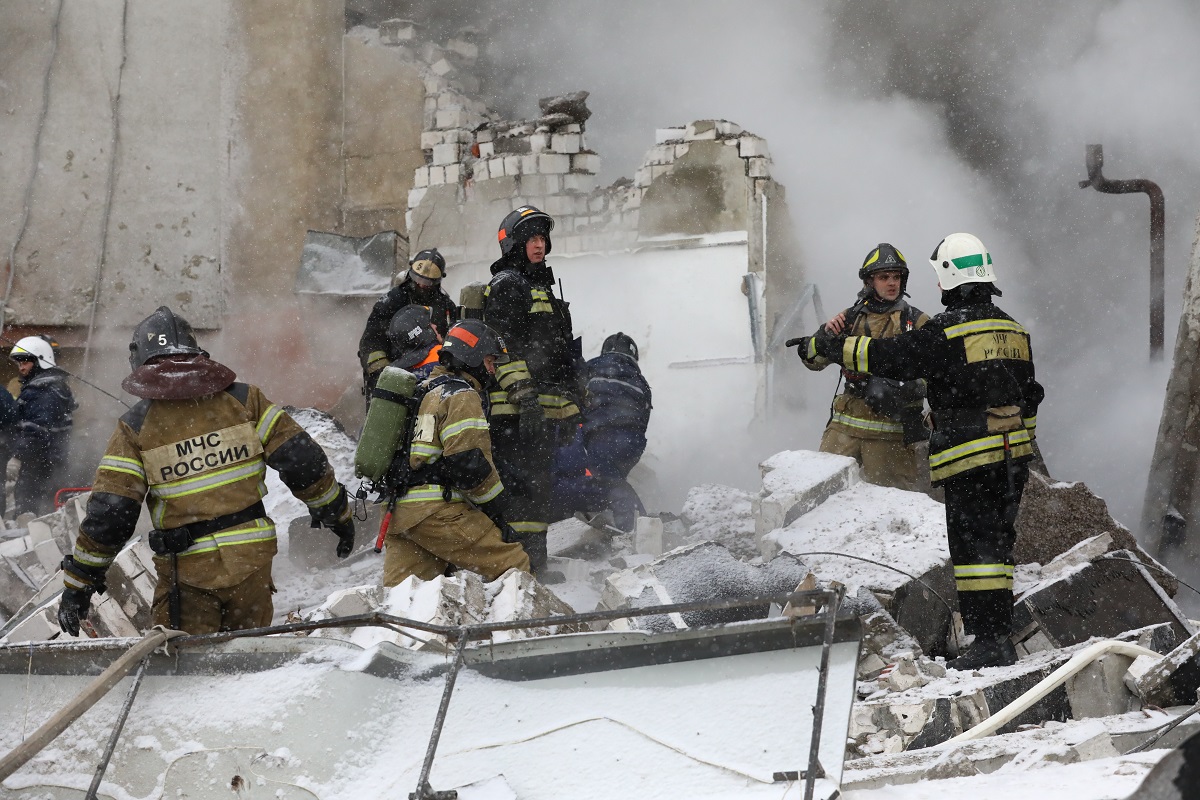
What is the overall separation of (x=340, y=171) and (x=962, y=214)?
569cm

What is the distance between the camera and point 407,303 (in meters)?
6.21

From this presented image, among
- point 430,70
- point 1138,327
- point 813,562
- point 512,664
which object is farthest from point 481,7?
point 512,664

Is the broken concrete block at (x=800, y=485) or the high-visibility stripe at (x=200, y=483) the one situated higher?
the high-visibility stripe at (x=200, y=483)

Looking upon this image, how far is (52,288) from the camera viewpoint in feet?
31.5

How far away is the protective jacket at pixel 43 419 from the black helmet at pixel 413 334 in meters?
3.44

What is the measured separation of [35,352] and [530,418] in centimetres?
472

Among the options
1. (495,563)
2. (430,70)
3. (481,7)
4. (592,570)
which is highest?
(481,7)

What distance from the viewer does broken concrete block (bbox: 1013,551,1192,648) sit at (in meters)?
4.35

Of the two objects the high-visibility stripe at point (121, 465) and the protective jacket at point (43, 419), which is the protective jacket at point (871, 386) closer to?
the high-visibility stripe at point (121, 465)

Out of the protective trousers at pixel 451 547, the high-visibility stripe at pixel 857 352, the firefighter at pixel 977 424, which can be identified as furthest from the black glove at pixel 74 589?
the firefighter at pixel 977 424

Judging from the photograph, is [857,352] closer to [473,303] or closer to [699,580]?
[699,580]

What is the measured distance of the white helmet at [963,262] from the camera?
4.04 meters

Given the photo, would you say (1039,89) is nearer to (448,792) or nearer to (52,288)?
(52,288)

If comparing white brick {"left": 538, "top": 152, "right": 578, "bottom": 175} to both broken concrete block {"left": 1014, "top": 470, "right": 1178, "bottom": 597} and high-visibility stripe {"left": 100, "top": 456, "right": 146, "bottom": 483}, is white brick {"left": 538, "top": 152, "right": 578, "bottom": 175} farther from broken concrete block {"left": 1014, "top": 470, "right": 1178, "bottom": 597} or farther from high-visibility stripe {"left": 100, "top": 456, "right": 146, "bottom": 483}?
high-visibility stripe {"left": 100, "top": 456, "right": 146, "bottom": 483}
